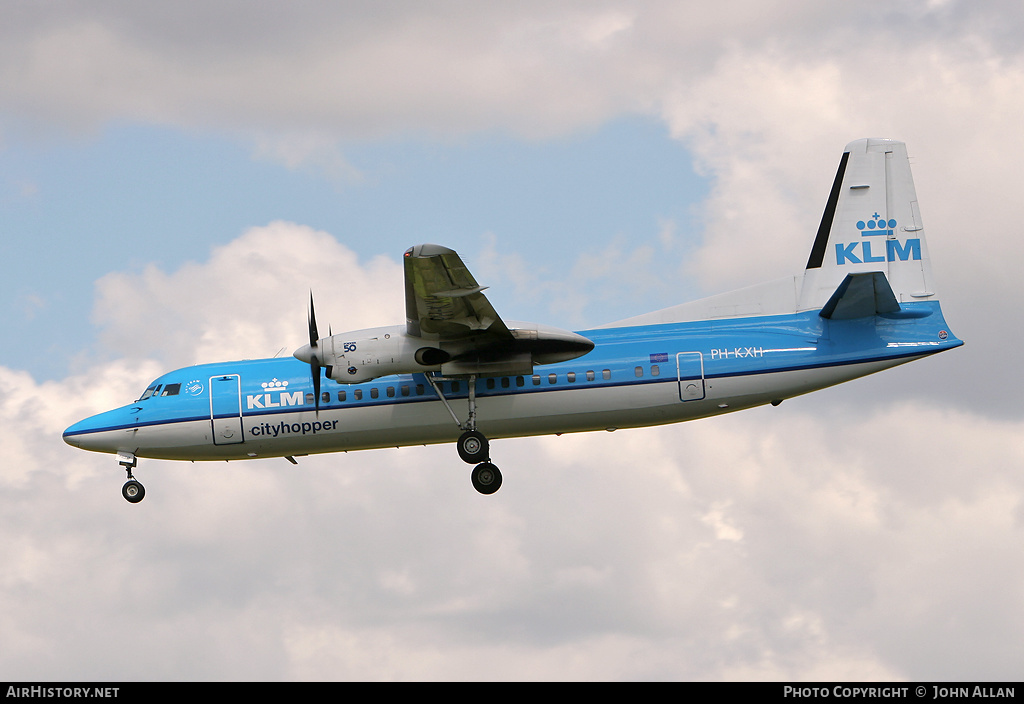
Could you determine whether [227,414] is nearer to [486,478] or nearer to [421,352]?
[421,352]

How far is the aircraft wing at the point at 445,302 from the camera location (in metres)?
21.8

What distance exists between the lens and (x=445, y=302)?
23219 mm

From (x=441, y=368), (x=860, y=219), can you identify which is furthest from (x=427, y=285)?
(x=860, y=219)

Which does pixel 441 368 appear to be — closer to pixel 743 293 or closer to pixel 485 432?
pixel 485 432

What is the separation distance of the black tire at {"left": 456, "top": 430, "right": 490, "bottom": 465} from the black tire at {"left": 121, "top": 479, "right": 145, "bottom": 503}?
7939mm

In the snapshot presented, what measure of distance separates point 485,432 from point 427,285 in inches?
188

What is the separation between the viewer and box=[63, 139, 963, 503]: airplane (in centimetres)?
2438

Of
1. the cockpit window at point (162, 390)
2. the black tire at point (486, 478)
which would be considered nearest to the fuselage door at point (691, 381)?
the black tire at point (486, 478)

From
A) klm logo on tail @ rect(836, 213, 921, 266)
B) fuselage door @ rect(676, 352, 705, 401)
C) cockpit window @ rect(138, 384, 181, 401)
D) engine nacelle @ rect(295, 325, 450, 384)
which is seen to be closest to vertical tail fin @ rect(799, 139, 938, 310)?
klm logo on tail @ rect(836, 213, 921, 266)

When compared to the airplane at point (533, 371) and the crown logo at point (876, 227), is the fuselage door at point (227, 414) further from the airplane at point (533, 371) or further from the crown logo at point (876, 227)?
the crown logo at point (876, 227)

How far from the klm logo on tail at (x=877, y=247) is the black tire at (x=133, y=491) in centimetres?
1754

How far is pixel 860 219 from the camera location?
92.0ft

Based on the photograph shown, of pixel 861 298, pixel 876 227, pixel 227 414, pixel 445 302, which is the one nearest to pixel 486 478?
pixel 445 302

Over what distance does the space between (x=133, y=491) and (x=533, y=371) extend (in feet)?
32.9
